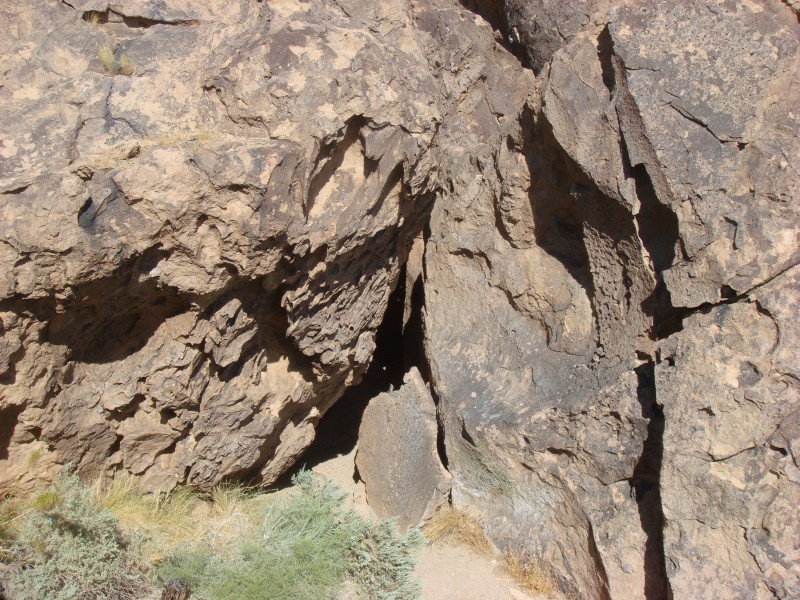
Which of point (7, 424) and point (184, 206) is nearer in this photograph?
point (184, 206)

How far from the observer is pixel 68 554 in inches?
122

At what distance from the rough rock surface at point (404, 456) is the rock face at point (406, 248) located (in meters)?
0.17

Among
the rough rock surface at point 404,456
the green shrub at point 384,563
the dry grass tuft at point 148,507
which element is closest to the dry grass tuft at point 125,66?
the dry grass tuft at point 148,507

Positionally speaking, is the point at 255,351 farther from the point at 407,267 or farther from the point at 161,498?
the point at 407,267

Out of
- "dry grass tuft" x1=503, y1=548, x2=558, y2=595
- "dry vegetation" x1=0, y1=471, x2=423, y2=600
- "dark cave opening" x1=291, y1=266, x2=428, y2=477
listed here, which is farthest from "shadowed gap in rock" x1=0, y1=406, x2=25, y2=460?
"dry grass tuft" x1=503, y1=548, x2=558, y2=595

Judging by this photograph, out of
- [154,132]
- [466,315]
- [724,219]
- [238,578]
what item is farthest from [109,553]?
[724,219]

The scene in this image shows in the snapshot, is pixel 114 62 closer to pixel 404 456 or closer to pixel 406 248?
pixel 406 248

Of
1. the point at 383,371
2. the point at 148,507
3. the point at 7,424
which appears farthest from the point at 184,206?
the point at 383,371

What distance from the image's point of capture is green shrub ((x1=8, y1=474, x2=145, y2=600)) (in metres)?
3.04

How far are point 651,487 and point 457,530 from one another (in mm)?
1109

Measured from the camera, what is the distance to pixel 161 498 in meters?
3.79

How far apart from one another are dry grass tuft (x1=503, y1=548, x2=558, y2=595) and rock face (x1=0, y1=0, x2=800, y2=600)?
88 millimetres

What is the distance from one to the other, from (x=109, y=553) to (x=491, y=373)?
2.10 m

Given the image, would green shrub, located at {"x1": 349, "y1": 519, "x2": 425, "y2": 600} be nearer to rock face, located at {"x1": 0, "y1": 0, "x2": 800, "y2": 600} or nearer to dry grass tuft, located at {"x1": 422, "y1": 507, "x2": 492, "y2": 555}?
dry grass tuft, located at {"x1": 422, "y1": 507, "x2": 492, "y2": 555}
